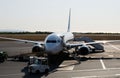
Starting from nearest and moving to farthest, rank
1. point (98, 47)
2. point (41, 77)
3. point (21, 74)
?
point (41, 77), point (21, 74), point (98, 47)

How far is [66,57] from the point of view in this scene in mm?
44000

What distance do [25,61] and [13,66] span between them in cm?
496

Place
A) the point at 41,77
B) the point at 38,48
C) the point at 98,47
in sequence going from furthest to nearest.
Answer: the point at 98,47 < the point at 38,48 < the point at 41,77

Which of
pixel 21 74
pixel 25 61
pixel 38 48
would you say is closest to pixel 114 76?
pixel 21 74

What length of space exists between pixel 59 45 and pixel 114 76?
13.1 meters

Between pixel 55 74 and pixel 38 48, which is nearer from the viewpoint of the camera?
pixel 55 74

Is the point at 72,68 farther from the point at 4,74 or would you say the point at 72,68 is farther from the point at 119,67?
the point at 4,74

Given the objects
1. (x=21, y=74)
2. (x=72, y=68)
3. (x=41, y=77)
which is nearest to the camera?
(x=41, y=77)

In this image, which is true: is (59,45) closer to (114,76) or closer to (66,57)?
(66,57)

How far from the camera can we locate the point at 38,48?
144 feet

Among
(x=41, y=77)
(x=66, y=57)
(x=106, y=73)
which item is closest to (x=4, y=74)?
(x=41, y=77)

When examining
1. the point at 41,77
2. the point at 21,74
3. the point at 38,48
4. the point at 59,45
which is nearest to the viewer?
the point at 41,77

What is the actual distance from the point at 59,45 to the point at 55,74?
34.8 ft

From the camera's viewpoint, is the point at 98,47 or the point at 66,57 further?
the point at 98,47
